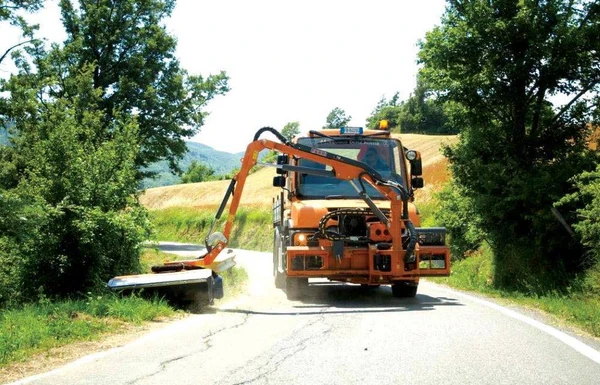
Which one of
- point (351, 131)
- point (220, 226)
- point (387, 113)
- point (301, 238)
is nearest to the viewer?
point (301, 238)

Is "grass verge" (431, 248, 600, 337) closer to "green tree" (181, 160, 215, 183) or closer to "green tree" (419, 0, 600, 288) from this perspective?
"green tree" (419, 0, 600, 288)

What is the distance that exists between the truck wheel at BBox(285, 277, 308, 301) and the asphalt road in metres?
1.57

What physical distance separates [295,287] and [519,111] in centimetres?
837

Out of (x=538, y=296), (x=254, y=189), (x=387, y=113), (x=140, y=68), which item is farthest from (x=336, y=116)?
(x=538, y=296)

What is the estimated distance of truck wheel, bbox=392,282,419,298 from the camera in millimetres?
12227

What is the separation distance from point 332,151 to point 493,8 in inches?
257

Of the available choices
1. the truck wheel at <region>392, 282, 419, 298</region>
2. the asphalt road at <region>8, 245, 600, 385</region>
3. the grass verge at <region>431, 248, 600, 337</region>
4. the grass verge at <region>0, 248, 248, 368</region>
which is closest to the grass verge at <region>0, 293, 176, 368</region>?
the grass verge at <region>0, 248, 248, 368</region>

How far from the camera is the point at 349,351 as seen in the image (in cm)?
682

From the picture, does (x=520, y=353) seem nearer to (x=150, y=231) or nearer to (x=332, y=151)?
(x=332, y=151)

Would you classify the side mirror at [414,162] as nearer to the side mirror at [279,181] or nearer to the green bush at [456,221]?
the side mirror at [279,181]

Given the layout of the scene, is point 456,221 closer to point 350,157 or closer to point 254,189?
point 350,157

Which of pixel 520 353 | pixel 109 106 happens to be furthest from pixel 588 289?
pixel 109 106

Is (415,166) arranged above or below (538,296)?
above

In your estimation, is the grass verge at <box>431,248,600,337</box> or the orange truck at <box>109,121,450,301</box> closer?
the grass verge at <box>431,248,600,337</box>
